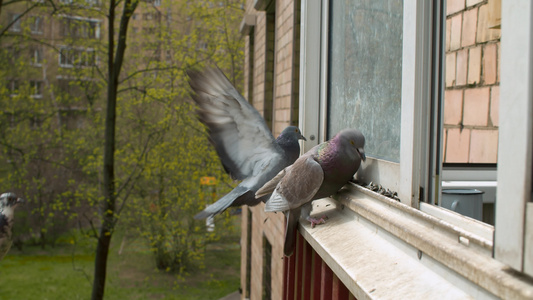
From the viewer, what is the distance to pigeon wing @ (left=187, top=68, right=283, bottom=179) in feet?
8.76

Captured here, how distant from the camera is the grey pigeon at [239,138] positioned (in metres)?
2.62

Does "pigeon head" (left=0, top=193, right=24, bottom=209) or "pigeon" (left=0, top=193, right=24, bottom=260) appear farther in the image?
"pigeon head" (left=0, top=193, right=24, bottom=209)

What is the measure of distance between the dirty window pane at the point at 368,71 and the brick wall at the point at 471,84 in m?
0.94

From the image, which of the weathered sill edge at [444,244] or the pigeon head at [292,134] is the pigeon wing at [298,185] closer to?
the weathered sill edge at [444,244]

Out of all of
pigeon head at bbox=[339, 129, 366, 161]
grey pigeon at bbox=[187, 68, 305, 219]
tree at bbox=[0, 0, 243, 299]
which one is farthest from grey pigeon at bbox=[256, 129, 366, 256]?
tree at bbox=[0, 0, 243, 299]

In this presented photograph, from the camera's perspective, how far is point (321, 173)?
1.88 m

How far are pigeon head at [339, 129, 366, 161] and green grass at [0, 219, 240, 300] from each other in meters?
14.6

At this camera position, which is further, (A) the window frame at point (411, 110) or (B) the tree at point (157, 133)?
(B) the tree at point (157, 133)

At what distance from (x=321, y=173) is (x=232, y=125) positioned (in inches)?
41.3

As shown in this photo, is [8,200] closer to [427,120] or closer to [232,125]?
[232,125]

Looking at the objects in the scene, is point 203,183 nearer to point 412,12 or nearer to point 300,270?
point 300,270

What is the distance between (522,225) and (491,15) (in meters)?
2.17

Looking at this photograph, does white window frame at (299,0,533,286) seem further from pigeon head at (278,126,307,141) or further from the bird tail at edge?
the bird tail at edge

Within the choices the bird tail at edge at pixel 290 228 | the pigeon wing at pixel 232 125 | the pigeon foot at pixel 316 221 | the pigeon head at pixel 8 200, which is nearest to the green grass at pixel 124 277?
the pigeon head at pixel 8 200
